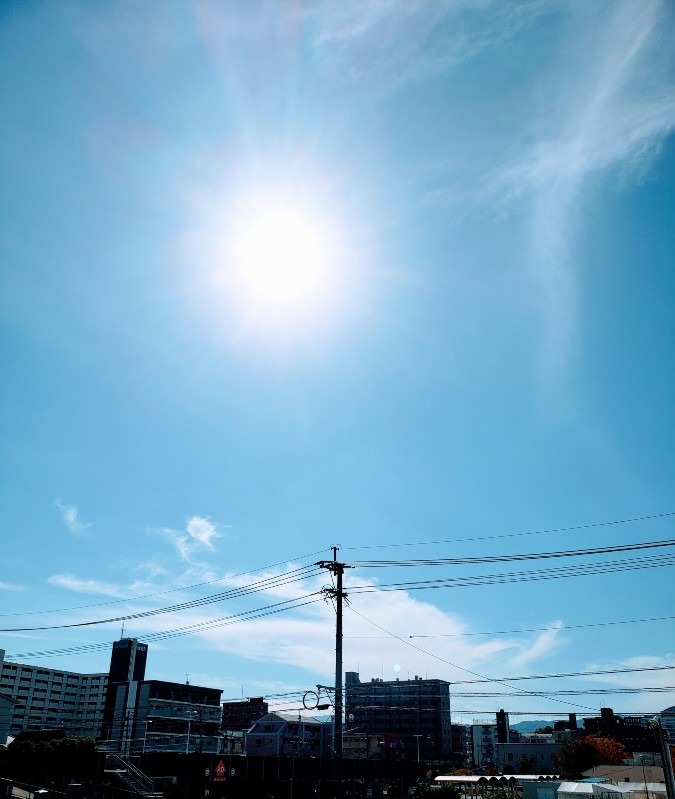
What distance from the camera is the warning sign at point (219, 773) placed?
42719 mm

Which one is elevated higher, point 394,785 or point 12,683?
point 12,683

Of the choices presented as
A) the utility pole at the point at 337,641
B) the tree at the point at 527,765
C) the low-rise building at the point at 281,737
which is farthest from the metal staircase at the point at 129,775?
the tree at the point at 527,765

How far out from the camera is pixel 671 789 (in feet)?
57.1

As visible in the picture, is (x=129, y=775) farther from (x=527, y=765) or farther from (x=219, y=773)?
(x=527, y=765)

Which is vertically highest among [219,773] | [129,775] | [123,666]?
[123,666]

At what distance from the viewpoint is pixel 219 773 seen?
141ft

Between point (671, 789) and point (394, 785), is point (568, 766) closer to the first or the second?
point (394, 785)

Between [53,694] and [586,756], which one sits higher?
[53,694]

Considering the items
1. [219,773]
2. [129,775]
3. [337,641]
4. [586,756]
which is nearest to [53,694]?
[129,775]

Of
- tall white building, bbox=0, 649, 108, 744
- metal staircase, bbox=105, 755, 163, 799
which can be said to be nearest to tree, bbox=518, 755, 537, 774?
metal staircase, bbox=105, 755, 163, 799

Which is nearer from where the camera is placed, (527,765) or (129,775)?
(129,775)

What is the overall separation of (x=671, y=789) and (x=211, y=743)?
336 feet

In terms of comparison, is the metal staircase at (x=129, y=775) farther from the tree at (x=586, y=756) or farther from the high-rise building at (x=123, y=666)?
the high-rise building at (x=123, y=666)

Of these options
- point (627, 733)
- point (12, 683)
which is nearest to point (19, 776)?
point (12, 683)
